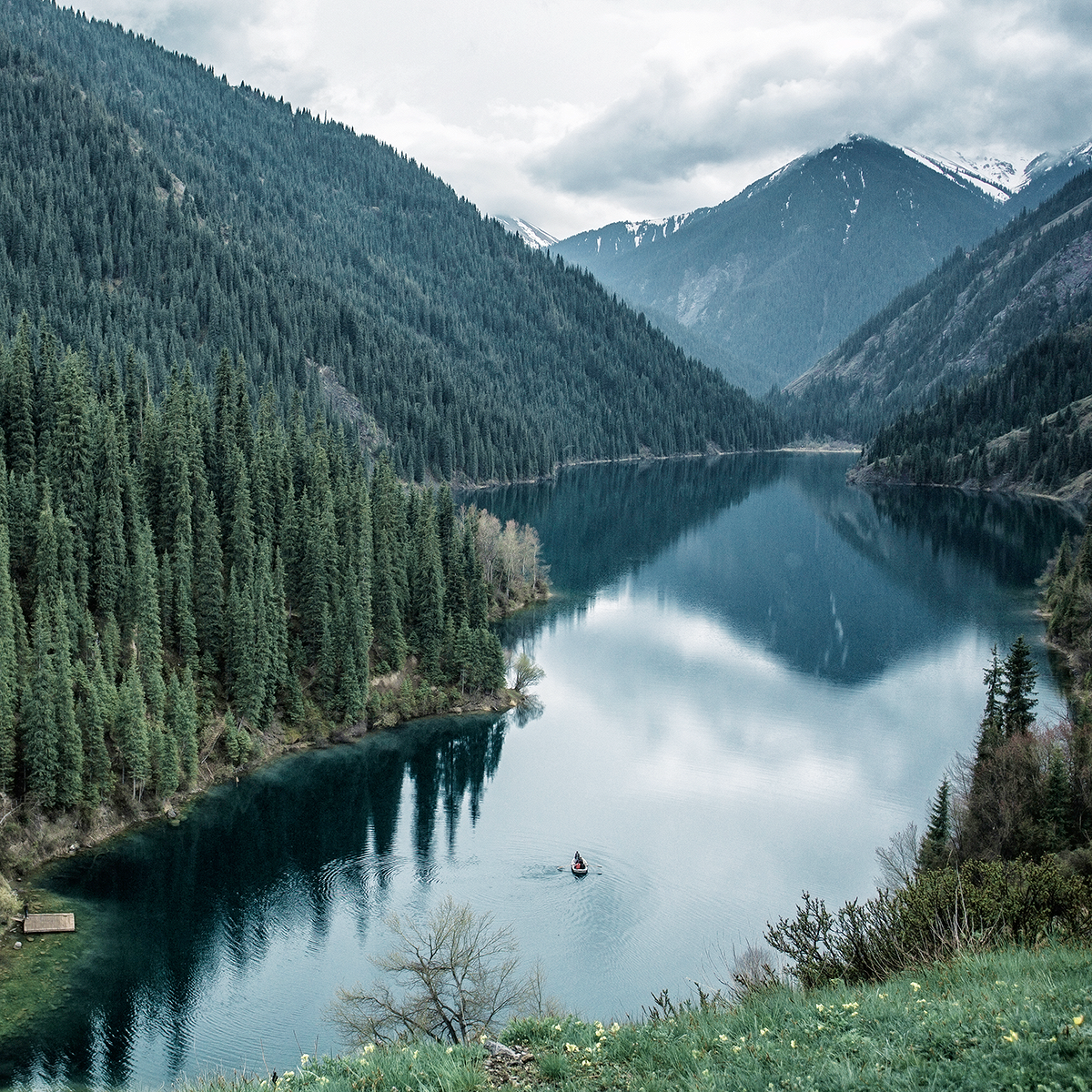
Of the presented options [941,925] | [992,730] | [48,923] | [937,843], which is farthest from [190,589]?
[941,925]

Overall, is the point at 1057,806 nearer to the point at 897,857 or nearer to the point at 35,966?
the point at 897,857

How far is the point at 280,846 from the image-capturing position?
67250mm

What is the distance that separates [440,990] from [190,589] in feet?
158

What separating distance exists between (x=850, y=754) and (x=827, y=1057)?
236 feet

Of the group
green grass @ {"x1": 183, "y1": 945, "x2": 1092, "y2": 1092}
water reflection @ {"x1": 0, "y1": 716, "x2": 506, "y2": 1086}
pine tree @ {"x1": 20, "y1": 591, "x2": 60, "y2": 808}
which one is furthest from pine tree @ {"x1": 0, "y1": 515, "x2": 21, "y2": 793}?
green grass @ {"x1": 183, "y1": 945, "x2": 1092, "y2": 1092}

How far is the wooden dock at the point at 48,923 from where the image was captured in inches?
2071

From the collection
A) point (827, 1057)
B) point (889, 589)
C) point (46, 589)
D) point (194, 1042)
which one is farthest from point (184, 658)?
point (889, 589)

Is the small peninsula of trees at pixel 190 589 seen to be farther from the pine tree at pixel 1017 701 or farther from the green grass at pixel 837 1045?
the green grass at pixel 837 1045

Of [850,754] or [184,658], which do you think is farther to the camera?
[850,754]

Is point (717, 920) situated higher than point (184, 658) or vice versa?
point (184, 658)

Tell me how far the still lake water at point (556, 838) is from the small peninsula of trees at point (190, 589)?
5.38 meters

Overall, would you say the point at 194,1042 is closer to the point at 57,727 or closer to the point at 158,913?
the point at 158,913

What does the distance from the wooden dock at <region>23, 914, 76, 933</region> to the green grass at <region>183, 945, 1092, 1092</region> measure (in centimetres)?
3754

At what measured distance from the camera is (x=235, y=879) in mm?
62531
